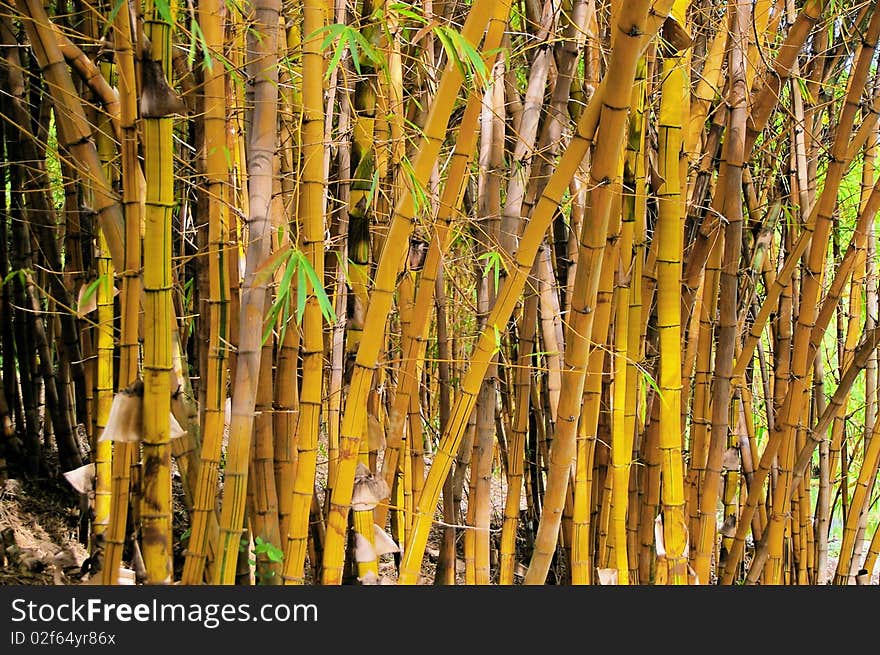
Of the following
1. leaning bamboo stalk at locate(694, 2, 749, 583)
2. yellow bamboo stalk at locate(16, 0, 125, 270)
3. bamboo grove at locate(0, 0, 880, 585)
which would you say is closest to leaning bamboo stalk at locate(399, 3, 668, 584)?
bamboo grove at locate(0, 0, 880, 585)

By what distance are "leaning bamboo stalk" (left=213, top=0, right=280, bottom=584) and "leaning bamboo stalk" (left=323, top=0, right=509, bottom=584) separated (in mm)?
142

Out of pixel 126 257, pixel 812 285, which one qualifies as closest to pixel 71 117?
pixel 126 257

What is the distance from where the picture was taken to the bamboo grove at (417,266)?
3.55ft

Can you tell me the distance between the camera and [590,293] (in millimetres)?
1267

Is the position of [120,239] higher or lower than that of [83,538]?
higher

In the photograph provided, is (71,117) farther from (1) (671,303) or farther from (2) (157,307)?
(1) (671,303)

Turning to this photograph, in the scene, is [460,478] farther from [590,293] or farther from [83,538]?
[83,538]

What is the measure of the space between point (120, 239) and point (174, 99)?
0.27m

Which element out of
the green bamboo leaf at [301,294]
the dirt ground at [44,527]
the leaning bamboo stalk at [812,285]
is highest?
the leaning bamboo stalk at [812,285]

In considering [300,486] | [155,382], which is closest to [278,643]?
[300,486]

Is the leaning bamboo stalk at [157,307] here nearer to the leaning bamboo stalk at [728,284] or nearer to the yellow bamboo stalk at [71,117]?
the yellow bamboo stalk at [71,117]

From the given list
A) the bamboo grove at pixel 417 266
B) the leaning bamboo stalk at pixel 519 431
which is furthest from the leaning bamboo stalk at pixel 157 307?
the leaning bamboo stalk at pixel 519 431

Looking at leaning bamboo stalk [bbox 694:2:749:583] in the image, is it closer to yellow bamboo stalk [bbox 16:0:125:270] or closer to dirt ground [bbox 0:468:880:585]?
dirt ground [bbox 0:468:880:585]

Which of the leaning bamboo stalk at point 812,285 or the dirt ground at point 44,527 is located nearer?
the leaning bamboo stalk at point 812,285
